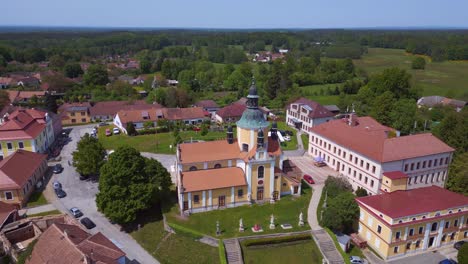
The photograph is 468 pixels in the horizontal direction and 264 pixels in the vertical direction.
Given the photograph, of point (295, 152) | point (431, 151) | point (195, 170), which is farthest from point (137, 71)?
point (431, 151)

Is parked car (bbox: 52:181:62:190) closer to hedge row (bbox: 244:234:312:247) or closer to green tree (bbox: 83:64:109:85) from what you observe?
hedge row (bbox: 244:234:312:247)

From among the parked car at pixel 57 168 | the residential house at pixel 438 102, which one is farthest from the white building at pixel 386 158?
the residential house at pixel 438 102

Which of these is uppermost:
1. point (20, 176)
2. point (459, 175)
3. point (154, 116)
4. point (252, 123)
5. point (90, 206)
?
point (252, 123)

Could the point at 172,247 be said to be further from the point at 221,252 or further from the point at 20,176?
the point at 20,176

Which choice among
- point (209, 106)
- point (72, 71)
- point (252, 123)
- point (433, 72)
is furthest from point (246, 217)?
point (433, 72)

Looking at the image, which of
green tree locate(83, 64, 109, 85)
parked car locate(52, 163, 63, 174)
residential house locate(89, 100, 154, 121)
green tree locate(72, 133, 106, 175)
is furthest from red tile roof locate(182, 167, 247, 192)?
green tree locate(83, 64, 109, 85)

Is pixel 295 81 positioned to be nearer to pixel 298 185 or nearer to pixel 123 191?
pixel 298 185

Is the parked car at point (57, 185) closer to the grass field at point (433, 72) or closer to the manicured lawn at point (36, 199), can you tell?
the manicured lawn at point (36, 199)
